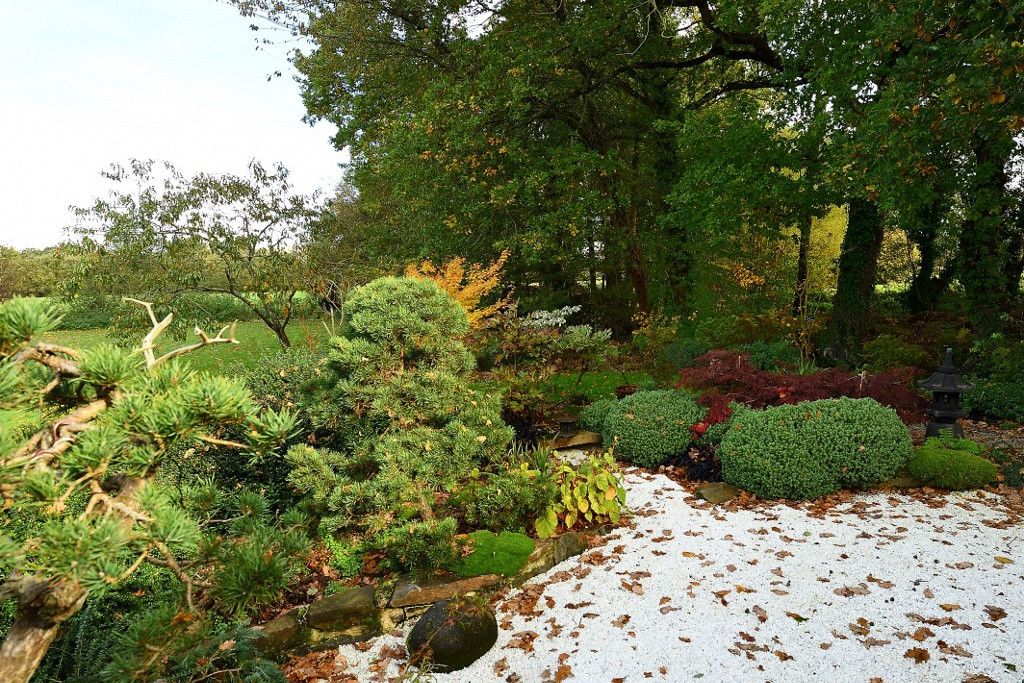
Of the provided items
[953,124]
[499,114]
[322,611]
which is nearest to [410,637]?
[322,611]

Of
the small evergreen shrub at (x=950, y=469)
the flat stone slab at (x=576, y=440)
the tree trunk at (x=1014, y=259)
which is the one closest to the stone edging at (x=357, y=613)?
the flat stone slab at (x=576, y=440)

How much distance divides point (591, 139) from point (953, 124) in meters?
8.22

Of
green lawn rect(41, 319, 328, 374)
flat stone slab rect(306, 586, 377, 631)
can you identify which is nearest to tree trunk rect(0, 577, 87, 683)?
flat stone slab rect(306, 586, 377, 631)

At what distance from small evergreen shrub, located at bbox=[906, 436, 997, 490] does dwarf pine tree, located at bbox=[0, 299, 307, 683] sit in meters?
6.26

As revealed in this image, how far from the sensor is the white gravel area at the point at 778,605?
10.7ft

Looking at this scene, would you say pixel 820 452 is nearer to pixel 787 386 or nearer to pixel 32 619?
pixel 787 386

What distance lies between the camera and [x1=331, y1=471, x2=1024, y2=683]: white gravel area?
10.7 feet

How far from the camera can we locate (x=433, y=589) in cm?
400

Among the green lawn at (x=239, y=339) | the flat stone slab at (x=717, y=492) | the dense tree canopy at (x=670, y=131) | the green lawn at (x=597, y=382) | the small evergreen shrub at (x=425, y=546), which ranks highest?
the dense tree canopy at (x=670, y=131)

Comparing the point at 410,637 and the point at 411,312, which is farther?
the point at 411,312

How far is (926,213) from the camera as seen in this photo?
11.2 m

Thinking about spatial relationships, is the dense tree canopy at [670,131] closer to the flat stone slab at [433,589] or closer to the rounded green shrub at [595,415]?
the rounded green shrub at [595,415]

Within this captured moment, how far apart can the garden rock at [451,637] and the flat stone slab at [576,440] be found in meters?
3.61

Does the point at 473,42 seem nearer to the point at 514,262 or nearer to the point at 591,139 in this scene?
the point at 591,139
